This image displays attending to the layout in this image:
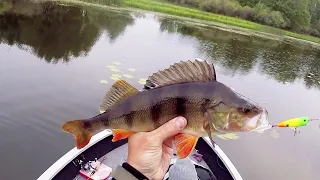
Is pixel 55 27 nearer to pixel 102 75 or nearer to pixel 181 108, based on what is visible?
pixel 102 75

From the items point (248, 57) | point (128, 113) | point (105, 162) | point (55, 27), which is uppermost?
point (128, 113)

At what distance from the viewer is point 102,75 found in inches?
442

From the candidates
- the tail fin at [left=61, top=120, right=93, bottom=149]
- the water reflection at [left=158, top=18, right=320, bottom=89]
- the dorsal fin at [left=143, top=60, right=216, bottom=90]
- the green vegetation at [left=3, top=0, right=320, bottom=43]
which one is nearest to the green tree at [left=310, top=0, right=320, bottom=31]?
the green vegetation at [left=3, top=0, right=320, bottom=43]

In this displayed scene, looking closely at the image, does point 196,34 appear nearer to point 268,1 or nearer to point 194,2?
point 194,2

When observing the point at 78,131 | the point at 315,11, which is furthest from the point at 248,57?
the point at 315,11

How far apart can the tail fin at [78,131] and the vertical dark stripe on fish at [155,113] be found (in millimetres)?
407

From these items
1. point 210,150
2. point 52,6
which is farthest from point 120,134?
point 52,6

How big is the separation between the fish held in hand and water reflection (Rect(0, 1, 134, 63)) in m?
10.6

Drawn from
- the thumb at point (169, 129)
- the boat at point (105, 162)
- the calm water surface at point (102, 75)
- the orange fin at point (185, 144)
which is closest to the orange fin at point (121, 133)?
the thumb at point (169, 129)

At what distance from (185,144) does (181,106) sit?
9.2 inches

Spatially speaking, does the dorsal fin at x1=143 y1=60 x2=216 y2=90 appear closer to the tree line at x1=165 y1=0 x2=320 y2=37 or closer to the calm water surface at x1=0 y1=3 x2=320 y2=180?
the calm water surface at x1=0 y1=3 x2=320 y2=180

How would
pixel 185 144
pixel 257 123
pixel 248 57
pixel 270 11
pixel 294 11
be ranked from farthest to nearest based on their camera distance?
pixel 294 11
pixel 270 11
pixel 248 57
pixel 185 144
pixel 257 123

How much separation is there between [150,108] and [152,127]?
13cm

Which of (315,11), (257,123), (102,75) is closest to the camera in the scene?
(257,123)
